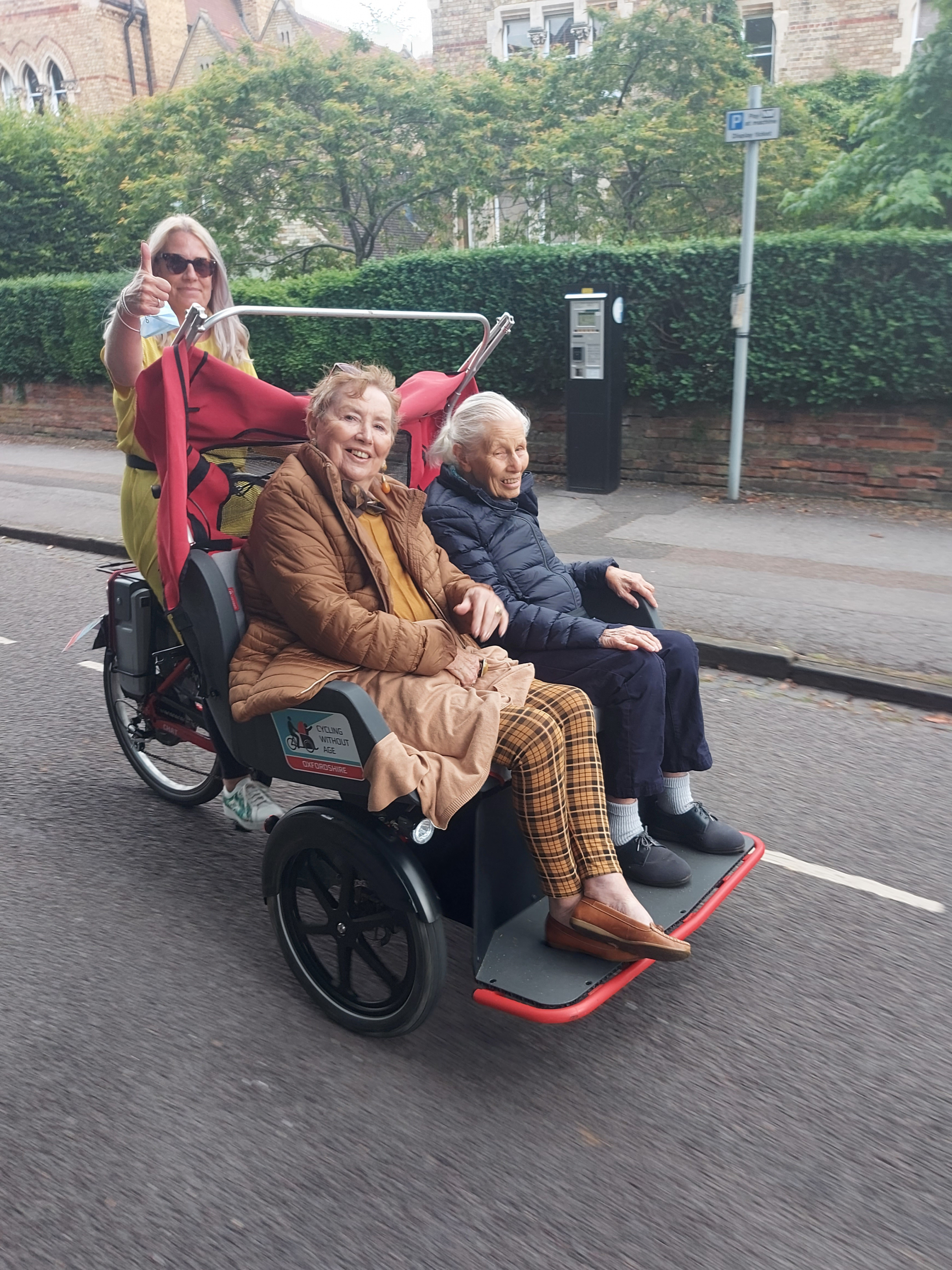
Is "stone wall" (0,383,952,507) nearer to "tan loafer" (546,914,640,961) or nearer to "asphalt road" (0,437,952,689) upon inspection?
"asphalt road" (0,437,952,689)

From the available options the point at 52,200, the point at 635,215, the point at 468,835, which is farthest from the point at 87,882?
the point at 52,200

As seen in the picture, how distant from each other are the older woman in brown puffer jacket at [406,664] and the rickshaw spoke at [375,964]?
42 centimetres

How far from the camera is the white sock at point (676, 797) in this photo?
Result: 323 cm

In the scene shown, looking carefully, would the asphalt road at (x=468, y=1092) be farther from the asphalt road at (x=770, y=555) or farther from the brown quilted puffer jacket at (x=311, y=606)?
the asphalt road at (x=770, y=555)

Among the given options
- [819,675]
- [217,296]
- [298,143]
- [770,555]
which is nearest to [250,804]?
[217,296]

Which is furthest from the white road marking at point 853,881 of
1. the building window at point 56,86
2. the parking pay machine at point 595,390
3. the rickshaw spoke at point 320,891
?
the building window at point 56,86

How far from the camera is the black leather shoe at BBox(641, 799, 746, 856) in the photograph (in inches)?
126

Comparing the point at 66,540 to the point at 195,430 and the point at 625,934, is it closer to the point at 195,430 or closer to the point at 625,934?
the point at 195,430

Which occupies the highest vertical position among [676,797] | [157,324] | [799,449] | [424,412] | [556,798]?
[157,324]

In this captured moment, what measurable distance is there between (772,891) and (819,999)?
582mm

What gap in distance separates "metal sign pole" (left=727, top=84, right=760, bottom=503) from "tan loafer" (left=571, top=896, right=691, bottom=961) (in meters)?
7.46

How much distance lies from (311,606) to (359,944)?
0.91 metres

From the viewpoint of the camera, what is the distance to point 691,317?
32.4 ft

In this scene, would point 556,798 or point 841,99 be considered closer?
point 556,798
